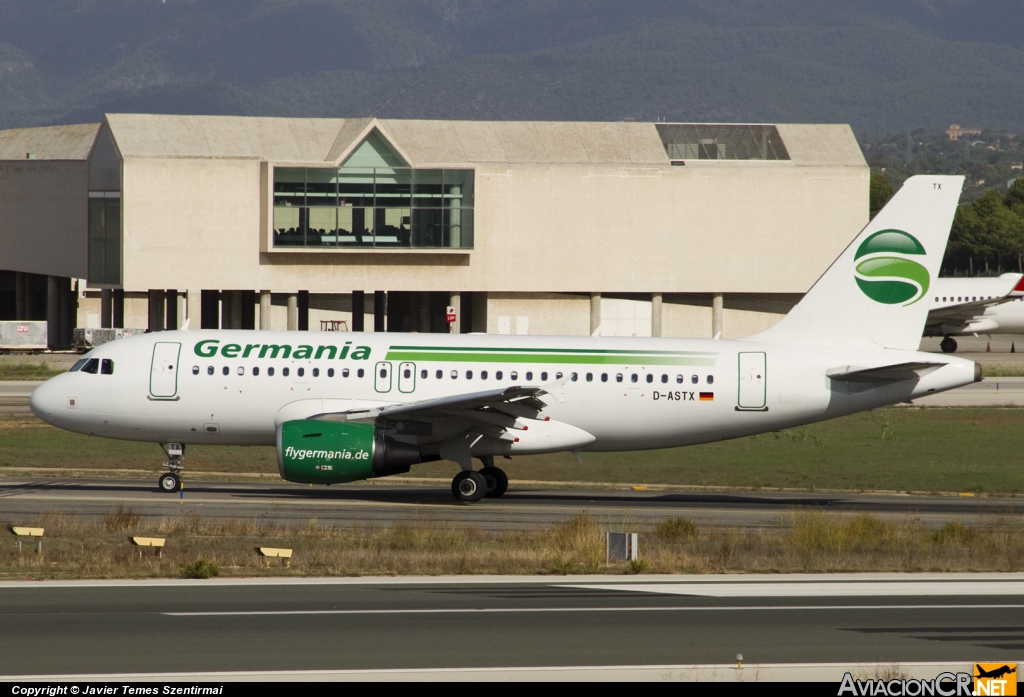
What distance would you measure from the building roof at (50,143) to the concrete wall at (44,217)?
54.5 inches

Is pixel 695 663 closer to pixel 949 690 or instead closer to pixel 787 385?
pixel 949 690

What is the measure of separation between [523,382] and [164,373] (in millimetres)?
8278

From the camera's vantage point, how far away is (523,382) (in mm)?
30234

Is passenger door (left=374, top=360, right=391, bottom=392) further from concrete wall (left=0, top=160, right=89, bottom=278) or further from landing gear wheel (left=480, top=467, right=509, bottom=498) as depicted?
concrete wall (left=0, top=160, right=89, bottom=278)

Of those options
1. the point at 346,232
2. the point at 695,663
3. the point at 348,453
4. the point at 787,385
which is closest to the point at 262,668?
the point at 695,663

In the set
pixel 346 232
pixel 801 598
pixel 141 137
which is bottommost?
pixel 801 598

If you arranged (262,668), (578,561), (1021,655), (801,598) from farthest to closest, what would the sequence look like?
(578,561) < (801,598) < (1021,655) < (262,668)

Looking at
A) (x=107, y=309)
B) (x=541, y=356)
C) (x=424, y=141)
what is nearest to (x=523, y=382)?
(x=541, y=356)

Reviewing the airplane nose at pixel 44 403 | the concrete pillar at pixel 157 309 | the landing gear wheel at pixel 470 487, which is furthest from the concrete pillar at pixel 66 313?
the landing gear wheel at pixel 470 487

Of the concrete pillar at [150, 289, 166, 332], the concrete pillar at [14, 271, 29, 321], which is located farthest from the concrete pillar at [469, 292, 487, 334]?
the concrete pillar at [14, 271, 29, 321]

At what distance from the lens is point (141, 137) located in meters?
84.0

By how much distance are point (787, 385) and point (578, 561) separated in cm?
1062

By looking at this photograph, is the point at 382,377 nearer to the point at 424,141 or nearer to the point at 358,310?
the point at 424,141

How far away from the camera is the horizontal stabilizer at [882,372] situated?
96.6 ft
